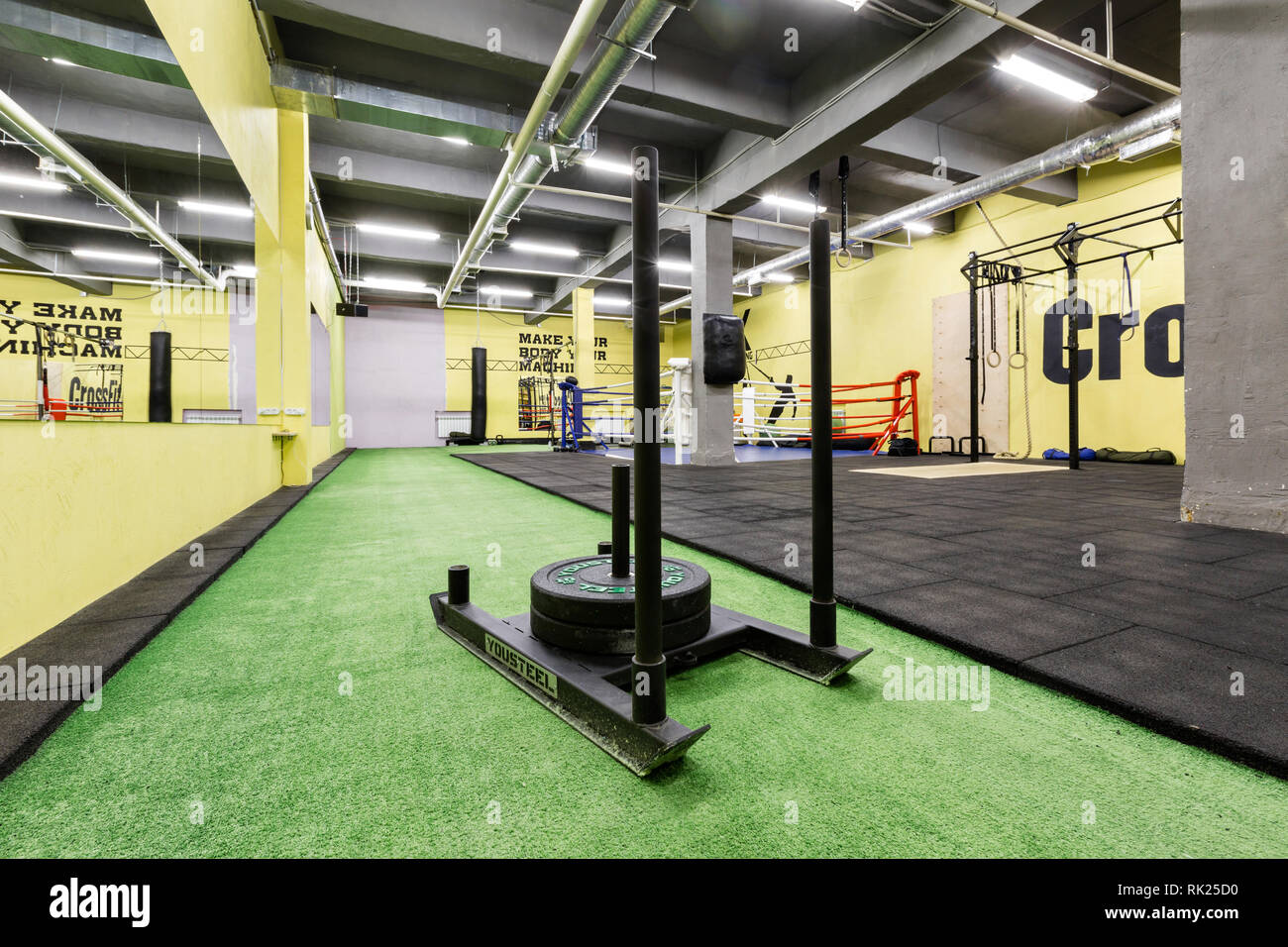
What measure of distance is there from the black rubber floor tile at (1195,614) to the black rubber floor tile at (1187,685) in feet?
0.22

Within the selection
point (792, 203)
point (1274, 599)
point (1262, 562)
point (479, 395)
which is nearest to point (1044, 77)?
point (792, 203)

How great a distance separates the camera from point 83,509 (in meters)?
1.56

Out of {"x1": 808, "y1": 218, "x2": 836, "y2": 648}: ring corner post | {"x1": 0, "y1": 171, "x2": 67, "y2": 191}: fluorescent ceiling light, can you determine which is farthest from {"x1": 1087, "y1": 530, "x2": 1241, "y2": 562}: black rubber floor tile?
{"x1": 0, "y1": 171, "x2": 67, "y2": 191}: fluorescent ceiling light

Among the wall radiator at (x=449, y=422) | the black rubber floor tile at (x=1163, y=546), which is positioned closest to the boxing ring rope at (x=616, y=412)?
the black rubber floor tile at (x=1163, y=546)

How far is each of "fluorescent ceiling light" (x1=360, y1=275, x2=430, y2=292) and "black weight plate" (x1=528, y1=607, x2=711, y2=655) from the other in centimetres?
1221

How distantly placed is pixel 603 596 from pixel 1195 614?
1.50 metres

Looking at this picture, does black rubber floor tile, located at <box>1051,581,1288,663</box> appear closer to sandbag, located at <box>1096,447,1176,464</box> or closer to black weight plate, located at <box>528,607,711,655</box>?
black weight plate, located at <box>528,607,711,655</box>

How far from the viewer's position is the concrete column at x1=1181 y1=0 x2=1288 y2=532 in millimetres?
2553

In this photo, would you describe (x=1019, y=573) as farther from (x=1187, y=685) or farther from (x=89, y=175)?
(x=89, y=175)

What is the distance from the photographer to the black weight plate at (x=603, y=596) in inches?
43.9

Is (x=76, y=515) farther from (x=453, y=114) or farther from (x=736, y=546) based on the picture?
(x=453, y=114)

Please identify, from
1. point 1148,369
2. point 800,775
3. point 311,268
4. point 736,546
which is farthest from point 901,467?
point 311,268
